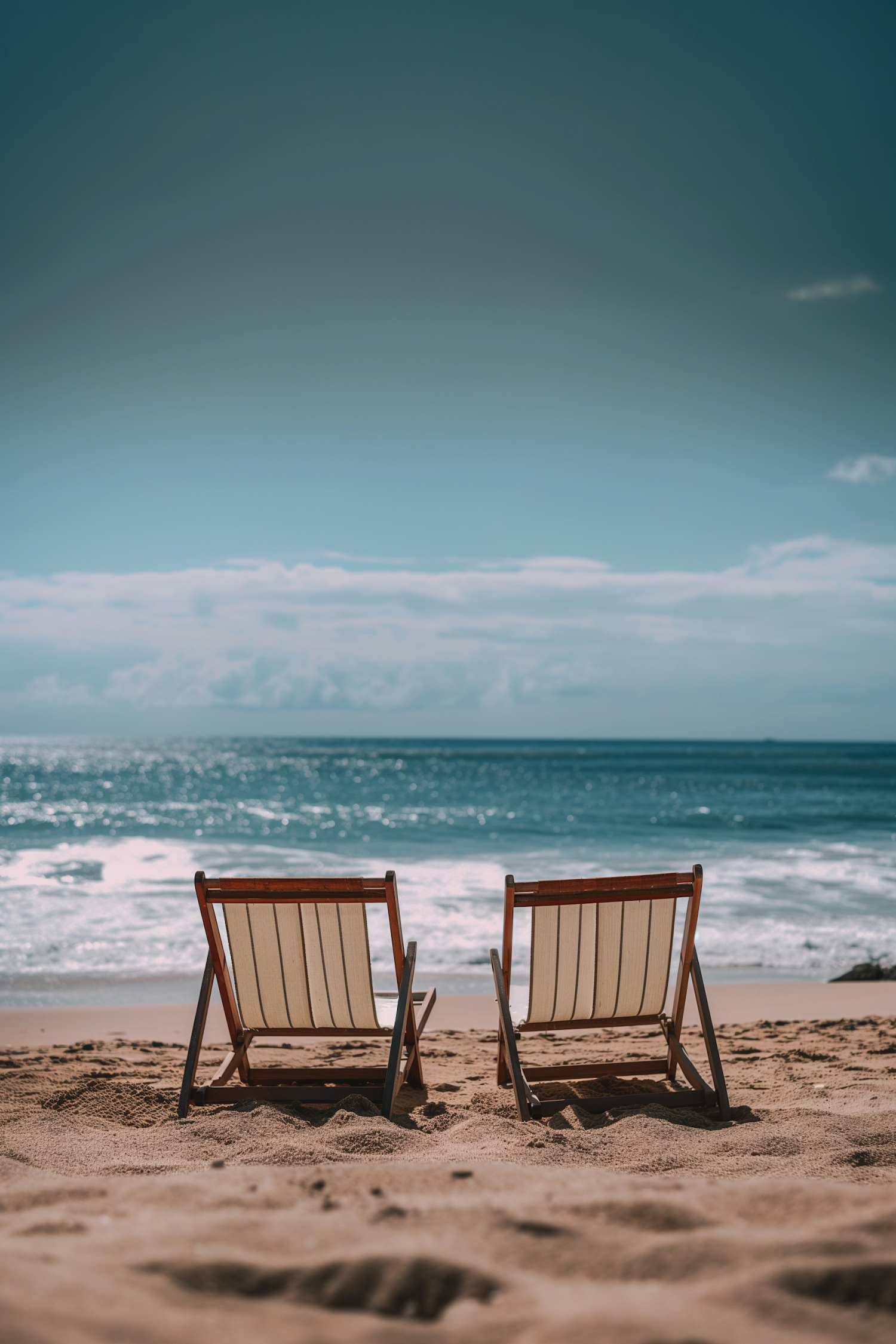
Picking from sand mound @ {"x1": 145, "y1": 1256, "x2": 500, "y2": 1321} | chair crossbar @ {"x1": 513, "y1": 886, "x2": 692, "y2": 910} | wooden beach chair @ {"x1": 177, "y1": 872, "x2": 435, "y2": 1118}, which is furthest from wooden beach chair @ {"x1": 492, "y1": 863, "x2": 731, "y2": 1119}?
sand mound @ {"x1": 145, "y1": 1256, "x2": 500, "y2": 1321}

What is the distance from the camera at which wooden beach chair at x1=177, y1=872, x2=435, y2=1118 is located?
337 centimetres

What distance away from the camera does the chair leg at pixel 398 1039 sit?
10.7 ft

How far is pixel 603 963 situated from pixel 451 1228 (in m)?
2.17

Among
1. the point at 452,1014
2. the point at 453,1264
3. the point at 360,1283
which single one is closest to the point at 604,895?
the point at 453,1264

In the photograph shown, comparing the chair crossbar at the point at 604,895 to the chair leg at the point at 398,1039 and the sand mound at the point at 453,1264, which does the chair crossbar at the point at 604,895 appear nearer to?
the chair leg at the point at 398,1039

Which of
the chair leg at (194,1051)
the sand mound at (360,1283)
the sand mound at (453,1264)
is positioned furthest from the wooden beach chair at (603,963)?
the sand mound at (360,1283)

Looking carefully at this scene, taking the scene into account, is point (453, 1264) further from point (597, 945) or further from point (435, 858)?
point (435, 858)

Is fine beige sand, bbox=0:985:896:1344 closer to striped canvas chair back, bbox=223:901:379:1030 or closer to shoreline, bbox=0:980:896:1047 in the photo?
striped canvas chair back, bbox=223:901:379:1030

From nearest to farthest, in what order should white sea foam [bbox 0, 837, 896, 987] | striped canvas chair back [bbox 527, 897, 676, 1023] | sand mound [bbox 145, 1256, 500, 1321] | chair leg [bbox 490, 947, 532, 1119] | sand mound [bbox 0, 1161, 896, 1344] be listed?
1. sand mound [bbox 0, 1161, 896, 1344]
2. sand mound [bbox 145, 1256, 500, 1321]
3. chair leg [bbox 490, 947, 532, 1119]
4. striped canvas chair back [bbox 527, 897, 676, 1023]
5. white sea foam [bbox 0, 837, 896, 987]

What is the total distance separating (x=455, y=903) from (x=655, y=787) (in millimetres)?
25232

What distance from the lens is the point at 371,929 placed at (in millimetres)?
8664

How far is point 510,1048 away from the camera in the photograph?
3.29 m

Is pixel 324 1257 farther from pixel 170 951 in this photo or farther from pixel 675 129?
pixel 675 129

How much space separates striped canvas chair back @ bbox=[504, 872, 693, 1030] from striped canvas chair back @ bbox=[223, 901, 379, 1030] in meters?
0.70
